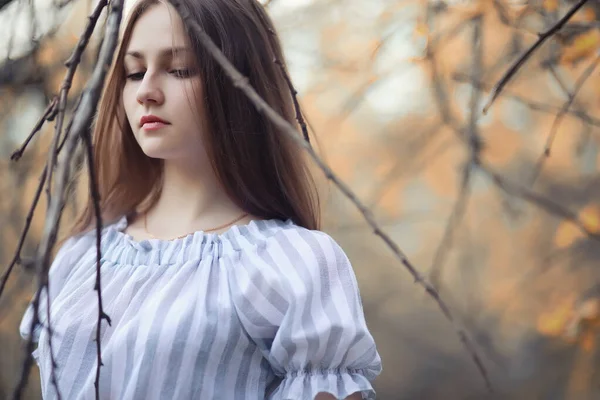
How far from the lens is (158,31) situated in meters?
0.74

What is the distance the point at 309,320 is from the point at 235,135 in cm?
20

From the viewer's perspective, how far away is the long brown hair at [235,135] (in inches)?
29.8

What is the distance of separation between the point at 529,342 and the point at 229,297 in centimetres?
225

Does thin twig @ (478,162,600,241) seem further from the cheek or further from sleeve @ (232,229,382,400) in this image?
the cheek

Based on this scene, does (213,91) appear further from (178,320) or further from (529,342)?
(529,342)

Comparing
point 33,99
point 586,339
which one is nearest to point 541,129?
point 586,339

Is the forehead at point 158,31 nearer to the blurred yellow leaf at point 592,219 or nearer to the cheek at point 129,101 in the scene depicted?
the cheek at point 129,101

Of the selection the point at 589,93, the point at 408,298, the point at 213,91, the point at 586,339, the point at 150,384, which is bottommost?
the point at 408,298

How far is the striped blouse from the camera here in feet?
2.23

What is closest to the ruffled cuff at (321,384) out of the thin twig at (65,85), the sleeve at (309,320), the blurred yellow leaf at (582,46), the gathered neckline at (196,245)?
the sleeve at (309,320)

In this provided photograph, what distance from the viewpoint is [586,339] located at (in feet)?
5.78

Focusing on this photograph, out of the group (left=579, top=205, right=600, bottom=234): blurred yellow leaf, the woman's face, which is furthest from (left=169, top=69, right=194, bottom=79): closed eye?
(left=579, top=205, right=600, bottom=234): blurred yellow leaf

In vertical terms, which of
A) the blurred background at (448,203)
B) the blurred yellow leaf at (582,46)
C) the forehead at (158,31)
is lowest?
the blurred background at (448,203)

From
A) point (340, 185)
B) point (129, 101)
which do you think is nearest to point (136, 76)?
point (129, 101)
